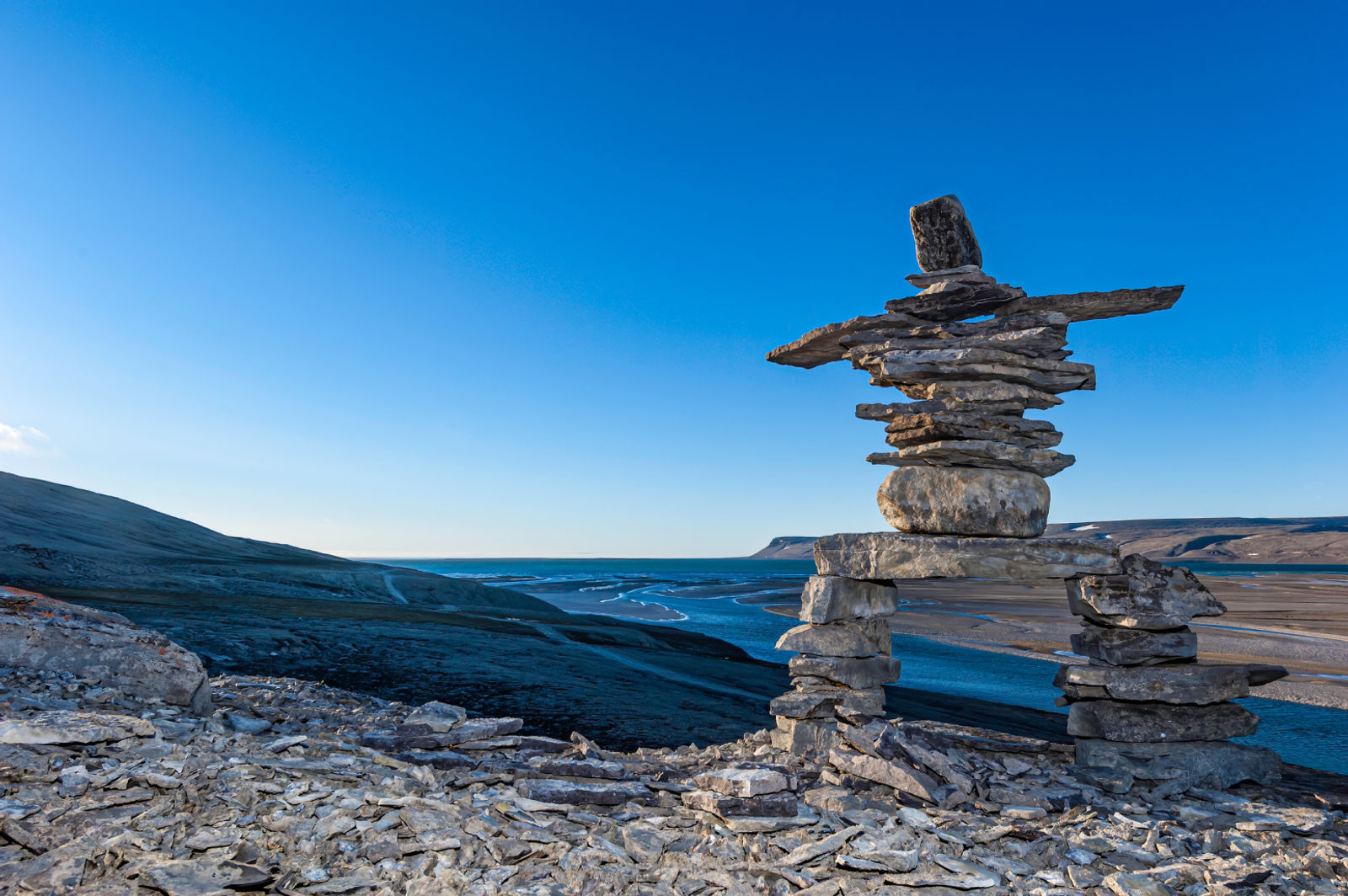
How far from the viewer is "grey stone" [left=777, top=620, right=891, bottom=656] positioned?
29.2 ft

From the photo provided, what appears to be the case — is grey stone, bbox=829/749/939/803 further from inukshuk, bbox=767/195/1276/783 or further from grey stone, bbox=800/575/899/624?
grey stone, bbox=800/575/899/624

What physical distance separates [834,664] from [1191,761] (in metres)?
3.88

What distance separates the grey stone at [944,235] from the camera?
9141mm

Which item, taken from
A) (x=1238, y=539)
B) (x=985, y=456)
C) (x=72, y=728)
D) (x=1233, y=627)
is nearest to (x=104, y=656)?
(x=72, y=728)

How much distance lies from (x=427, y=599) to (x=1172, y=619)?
92.4 ft

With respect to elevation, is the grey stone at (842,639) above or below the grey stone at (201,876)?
above

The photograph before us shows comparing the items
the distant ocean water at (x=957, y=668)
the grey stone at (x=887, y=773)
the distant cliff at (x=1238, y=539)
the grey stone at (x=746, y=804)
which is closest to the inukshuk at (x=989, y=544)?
the grey stone at (x=887, y=773)

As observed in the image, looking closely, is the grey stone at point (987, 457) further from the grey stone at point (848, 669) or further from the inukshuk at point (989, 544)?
the grey stone at point (848, 669)

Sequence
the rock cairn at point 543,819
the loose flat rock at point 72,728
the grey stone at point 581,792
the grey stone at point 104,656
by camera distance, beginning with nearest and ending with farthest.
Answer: the rock cairn at point 543,819
the loose flat rock at point 72,728
the grey stone at point 581,792
the grey stone at point 104,656

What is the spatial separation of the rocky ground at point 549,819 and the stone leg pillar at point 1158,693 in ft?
1.43

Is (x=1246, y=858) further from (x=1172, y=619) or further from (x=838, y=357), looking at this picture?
(x=838, y=357)

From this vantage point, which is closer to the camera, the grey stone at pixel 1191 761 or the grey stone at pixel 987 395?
the grey stone at pixel 1191 761

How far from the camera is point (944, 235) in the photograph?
30.1 ft

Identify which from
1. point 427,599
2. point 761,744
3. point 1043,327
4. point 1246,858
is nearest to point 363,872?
point 761,744
